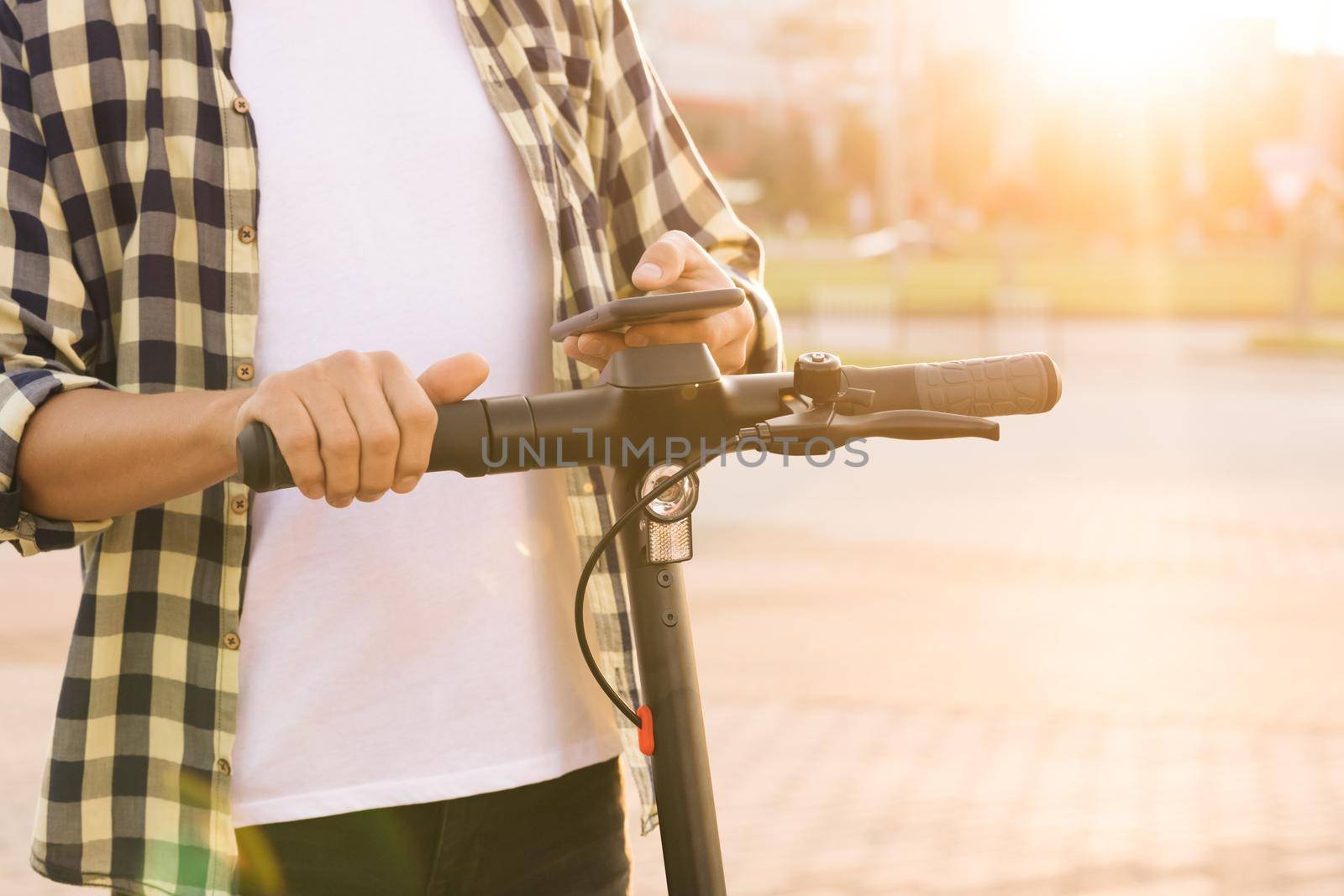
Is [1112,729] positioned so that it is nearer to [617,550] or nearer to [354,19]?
Result: [617,550]

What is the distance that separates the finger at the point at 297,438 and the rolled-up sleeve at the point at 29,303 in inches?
11.0

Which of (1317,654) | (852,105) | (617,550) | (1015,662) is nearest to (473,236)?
(617,550)

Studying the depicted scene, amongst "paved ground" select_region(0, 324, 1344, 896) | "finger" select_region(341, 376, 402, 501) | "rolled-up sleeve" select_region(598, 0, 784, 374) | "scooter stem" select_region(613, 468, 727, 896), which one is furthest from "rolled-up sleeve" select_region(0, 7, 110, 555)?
"paved ground" select_region(0, 324, 1344, 896)

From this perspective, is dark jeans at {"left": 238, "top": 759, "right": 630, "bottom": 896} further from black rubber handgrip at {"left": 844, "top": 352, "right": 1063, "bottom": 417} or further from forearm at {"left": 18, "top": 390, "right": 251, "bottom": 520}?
black rubber handgrip at {"left": 844, "top": 352, "right": 1063, "bottom": 417}

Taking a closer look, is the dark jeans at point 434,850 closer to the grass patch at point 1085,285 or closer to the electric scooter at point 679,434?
the electric scooter at point 679,434

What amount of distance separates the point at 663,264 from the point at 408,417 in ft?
1.26

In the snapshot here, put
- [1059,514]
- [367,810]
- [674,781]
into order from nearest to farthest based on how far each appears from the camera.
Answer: [674,781] → [367,810] → [1059,514]

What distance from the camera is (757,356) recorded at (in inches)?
71.9

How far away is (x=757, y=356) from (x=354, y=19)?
62 cm

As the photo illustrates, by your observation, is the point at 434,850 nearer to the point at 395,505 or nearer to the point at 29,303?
the point at 395,505

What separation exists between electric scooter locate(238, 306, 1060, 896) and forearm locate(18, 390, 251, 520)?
8.2 inches

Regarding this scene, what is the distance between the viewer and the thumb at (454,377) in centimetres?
125

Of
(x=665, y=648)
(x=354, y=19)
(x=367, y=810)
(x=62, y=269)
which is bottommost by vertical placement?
(x=367, y=810)

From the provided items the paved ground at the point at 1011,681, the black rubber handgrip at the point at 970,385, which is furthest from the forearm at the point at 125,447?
the paved ground at the point at 1011,681
